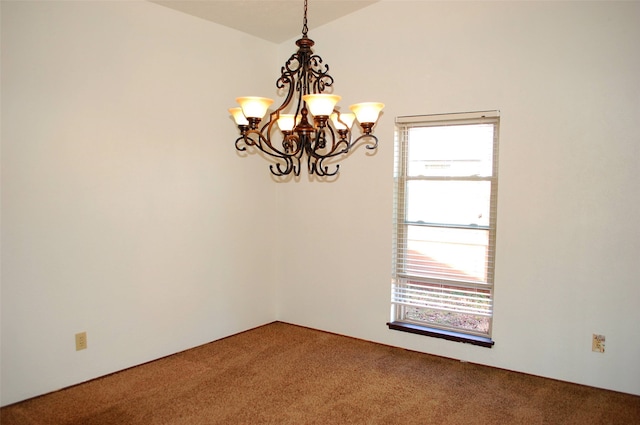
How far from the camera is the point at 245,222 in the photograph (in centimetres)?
398

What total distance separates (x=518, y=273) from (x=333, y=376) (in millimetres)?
1510

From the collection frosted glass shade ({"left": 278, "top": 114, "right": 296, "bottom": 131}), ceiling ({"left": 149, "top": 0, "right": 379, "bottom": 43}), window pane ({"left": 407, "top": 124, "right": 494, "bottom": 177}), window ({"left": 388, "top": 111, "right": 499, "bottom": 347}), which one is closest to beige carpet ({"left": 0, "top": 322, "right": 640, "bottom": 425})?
window ({"left": 388, "top": 111, "right": 499, "bottom": 347})

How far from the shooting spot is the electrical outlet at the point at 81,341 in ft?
9.46

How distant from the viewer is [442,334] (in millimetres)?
3387

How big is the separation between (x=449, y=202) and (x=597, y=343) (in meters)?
1.36

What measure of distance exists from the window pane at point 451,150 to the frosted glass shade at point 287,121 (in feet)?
4.99

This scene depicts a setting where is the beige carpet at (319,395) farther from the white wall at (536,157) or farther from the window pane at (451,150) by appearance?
the window pane at (451,150)

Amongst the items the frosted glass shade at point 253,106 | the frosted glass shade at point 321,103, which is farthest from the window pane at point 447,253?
the frosted glass shade at point 253,106

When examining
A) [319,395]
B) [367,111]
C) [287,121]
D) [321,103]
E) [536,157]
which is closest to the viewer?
[321,103]

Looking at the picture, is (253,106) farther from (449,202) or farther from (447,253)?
(447,253)

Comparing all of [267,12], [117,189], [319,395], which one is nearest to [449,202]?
[319,395]

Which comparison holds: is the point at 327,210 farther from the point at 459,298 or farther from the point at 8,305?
the point at 8,305

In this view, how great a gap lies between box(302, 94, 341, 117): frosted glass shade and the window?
1630 mm

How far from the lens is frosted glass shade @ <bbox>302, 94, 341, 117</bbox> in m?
1.95
